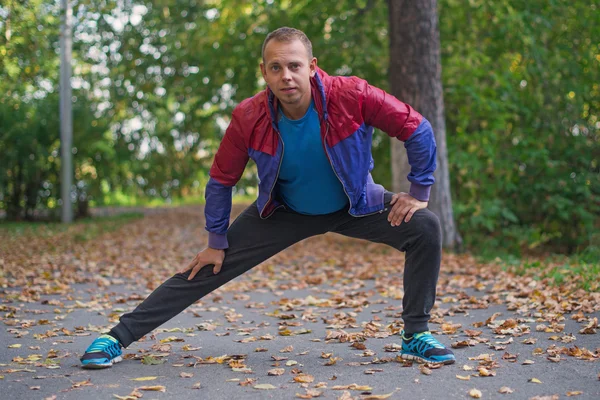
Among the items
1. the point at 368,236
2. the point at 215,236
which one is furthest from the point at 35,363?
the point at 368,236

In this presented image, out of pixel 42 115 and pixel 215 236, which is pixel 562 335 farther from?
pixel 42 115

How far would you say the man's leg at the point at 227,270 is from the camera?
4.79 metres

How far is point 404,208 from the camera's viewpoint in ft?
15.2

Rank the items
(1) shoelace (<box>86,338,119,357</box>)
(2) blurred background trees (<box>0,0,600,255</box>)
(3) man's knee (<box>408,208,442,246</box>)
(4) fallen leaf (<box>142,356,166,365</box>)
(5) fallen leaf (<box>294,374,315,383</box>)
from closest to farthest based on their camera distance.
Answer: (5) fallen leaf (<box>294,374,315,383</box>) < (3) man's knee (<box>408,208,442,246</box>) < (1) shoelace (<box>86,338,119,357</box>) < (4) fallen leaf (<box>142,356,166,365</box>) < (2) blurred background trees (<box>0,0,600,255</box>)

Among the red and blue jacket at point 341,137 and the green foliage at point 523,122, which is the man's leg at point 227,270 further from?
the green foliage at point 523,122

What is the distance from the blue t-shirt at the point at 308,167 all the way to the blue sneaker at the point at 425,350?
993 millimetres

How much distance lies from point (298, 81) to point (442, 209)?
7.10 m

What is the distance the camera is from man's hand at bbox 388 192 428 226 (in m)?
4.61

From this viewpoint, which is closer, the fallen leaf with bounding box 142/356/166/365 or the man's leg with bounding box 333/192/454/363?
the man's leg with bounding box 333/192/454/363

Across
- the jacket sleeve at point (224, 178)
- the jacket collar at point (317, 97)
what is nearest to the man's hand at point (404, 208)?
the jacket collar at point (317, 97)

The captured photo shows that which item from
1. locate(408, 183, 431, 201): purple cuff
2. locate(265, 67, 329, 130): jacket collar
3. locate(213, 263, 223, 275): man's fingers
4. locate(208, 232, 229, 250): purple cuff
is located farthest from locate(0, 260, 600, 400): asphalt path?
locate(265, 67, 329, 130): jacket collar

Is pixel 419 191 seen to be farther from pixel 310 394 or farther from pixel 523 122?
pixel 523 122

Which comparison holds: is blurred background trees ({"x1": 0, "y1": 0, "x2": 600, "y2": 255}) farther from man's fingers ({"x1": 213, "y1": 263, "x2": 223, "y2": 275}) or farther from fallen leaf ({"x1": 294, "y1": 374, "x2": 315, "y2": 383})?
fallen leaf ({"x1": 294, "y1": 374, "x2": 315, "y2": 383})

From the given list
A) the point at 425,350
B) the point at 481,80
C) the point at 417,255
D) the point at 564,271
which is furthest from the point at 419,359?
the point at 481,80
